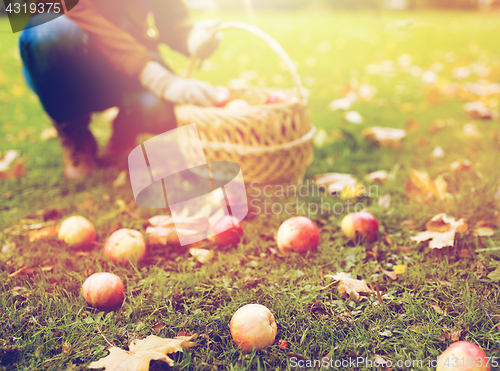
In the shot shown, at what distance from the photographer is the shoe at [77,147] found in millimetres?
2035

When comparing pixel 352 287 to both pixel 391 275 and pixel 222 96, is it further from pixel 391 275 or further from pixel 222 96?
pixel 222 96

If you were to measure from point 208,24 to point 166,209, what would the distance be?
3.41ft

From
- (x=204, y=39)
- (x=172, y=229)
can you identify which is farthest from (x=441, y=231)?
(x=204, y=39)

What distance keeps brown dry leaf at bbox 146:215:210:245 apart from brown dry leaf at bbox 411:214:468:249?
90 centimetres

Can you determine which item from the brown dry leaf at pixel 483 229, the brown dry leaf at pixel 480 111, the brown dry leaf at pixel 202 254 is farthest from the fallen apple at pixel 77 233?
the brown dry leaf at pixel 480 111

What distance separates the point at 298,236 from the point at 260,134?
55cm

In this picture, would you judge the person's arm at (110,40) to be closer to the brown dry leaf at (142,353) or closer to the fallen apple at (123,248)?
the fallen apple at (123,248)

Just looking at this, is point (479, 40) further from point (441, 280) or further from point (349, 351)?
point (349, 351)

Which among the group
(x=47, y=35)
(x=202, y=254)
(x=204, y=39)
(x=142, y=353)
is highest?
(x=47, y=35)

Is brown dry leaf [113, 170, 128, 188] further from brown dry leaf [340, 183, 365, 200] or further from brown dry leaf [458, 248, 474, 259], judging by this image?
brown dry leaf [458, 248, 474, 259]

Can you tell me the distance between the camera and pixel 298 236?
57.3 inches

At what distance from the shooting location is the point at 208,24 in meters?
2.00

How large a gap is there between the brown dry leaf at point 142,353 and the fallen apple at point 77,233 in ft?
1.99

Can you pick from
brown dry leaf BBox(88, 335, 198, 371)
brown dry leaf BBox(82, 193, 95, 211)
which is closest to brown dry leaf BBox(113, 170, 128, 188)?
brown dry leaf BBox(82, 193, 95, 211)
